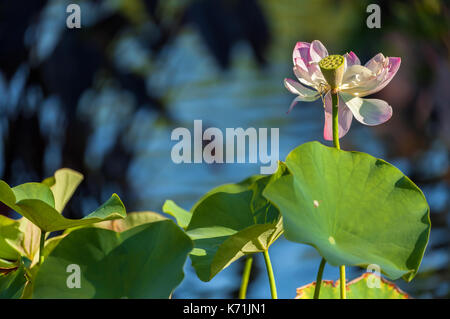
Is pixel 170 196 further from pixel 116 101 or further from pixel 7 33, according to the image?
pixel 7 33

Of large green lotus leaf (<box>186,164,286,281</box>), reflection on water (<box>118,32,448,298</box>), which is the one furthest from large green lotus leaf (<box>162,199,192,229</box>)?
reflection on water (<box>118,32,448,298</box>)

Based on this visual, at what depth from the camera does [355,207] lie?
24cm

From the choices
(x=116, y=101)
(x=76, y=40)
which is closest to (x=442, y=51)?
(x=116, y=101)

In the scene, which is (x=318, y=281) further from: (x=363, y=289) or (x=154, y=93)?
(x=154, y=93)

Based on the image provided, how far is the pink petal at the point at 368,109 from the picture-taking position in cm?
26

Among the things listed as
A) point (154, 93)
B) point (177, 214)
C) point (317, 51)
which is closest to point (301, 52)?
point (317, 51)

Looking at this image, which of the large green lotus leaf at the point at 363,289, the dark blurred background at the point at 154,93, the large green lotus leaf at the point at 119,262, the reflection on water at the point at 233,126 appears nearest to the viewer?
the large green lotus leaf at the point at 119,262

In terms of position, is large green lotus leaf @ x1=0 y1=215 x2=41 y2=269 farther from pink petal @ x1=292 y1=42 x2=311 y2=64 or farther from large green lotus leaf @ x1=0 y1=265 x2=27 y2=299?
pink petal @ x1=292 y1=42 x2=311 y2=64

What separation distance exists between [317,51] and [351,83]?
31 millimetres

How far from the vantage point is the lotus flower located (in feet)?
0.87

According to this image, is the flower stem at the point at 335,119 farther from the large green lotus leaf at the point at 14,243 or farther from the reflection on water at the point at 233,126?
the reflection on water at the point at 233,126

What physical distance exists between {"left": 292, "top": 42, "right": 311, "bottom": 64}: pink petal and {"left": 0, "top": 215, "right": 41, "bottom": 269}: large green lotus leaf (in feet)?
0.55

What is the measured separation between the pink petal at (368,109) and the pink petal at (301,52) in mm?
28

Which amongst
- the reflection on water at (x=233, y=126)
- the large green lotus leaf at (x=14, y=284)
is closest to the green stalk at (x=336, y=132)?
the large green lotus leaf at (x=14, y=284)
